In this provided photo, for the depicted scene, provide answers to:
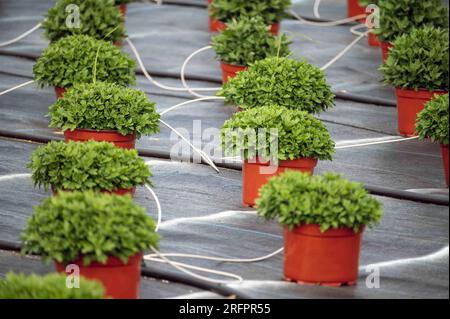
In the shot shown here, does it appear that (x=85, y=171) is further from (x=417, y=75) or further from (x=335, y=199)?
(x=417, y=75)

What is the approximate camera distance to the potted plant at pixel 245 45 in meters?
10.4

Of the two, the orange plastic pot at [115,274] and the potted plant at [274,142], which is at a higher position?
the potted plant at [274,142]

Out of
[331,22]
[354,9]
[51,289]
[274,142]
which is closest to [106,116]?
[274,142]

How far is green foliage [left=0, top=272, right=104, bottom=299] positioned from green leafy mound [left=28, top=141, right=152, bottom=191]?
168cm

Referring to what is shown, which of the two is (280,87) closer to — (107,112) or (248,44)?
(107,112)

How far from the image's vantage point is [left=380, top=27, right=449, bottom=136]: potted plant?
30.9 feet

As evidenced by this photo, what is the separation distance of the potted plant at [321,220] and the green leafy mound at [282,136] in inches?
46.8

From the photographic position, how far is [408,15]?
36.7ft

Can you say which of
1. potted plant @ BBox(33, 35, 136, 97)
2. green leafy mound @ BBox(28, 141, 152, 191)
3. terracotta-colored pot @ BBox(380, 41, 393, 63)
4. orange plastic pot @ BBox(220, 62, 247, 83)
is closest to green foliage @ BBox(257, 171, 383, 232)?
green leafy mound @ BBox(28, 141, 152, 191)

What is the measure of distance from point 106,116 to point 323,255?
2.67 m

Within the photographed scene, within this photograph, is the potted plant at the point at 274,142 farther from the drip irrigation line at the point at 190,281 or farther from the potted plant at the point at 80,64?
the potted plant at the point at 80,64

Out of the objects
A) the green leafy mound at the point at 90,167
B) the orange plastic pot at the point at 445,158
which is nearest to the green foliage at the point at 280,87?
the orange plastic pot at the point at 445,158

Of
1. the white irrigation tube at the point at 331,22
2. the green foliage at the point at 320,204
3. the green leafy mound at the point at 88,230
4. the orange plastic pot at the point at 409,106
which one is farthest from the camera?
the white irrigation tube at the point at 331,22

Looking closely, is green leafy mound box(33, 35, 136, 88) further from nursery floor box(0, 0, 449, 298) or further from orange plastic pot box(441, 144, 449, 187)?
orange plastic pot box(441, 144, 449, 187)
